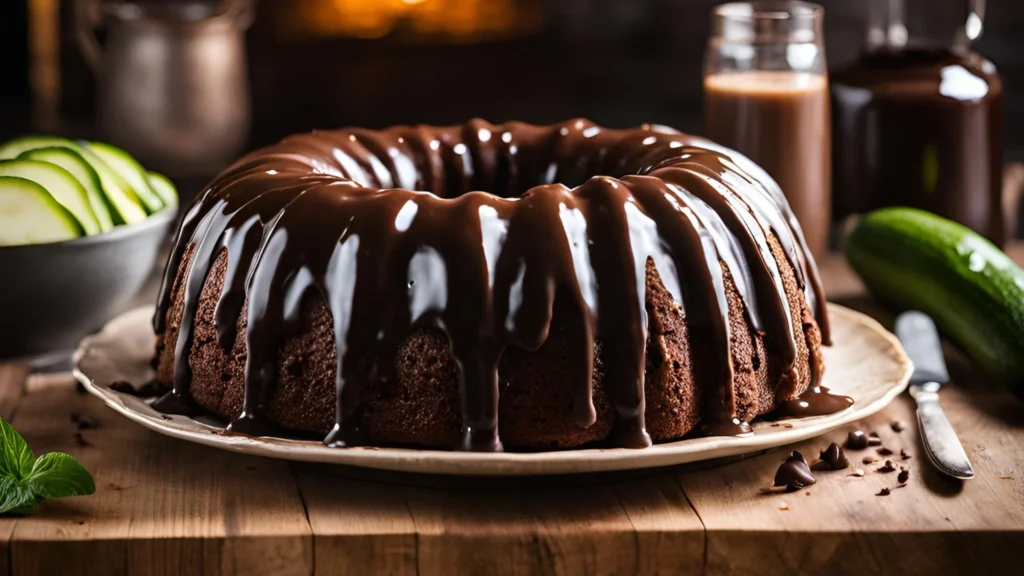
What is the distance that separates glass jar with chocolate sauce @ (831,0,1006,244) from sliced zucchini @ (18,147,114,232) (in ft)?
5.34

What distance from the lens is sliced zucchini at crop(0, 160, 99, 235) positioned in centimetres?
219

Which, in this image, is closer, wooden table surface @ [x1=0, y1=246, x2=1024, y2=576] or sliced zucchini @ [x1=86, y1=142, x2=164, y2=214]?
wooden table surface @ [x1=0, y1=246, x2=1024, y2=576]

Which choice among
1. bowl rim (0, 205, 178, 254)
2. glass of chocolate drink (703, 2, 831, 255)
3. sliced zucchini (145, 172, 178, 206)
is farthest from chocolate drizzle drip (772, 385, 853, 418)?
sliced zucchini (145, 172, 178, 206)

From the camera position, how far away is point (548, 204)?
1.66 m

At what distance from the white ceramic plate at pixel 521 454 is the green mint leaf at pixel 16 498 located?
0.60 feet

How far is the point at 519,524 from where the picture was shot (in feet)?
5.08

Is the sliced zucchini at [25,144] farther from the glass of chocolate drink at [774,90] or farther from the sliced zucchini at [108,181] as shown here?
the glass of chocolate drink at [774,90]

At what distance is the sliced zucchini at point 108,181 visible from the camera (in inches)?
89.2

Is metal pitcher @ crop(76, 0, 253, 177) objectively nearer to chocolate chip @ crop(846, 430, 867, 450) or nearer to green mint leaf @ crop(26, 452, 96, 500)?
green mint leaf @ crop(26, 452, 96, 500)

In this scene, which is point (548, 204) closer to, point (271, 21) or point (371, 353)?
point (371, 353)

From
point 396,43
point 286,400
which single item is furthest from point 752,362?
point 396,43

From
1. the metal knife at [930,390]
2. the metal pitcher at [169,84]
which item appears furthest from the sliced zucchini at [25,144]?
the metal knife at [930,390]

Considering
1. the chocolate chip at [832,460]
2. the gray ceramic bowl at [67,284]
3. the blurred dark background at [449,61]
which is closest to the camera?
the chocolate chip at [832,460]

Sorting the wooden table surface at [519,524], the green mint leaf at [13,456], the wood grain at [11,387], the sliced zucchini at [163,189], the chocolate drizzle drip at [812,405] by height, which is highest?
the sliced zucchini at [163,189]
